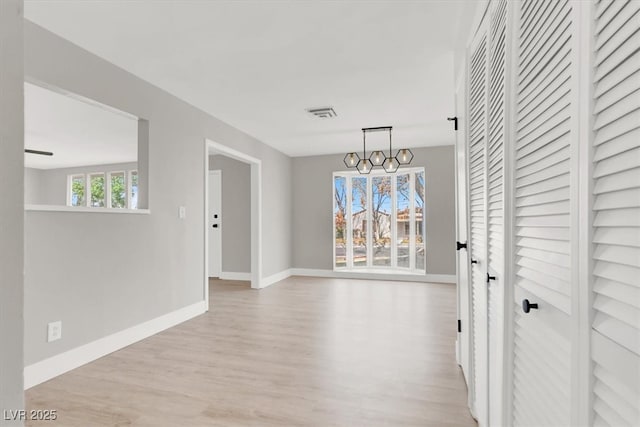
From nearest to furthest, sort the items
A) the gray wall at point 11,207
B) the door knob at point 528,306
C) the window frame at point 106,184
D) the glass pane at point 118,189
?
1. the gray wall at point 11,207
2. the door knob at point 528,306
3. the window frame at point 106,184
4. the glass pane at point 118,189

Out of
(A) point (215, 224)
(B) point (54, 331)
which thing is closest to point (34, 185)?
(A) point (215, 224)

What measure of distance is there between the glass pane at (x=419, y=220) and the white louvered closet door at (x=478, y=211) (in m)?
4.44

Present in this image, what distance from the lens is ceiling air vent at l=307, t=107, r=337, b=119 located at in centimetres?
410

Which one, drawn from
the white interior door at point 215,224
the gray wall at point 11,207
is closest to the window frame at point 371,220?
the white interior door at point 215,224

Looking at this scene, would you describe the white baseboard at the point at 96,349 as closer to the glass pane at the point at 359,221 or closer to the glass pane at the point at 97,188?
the glass pane at the point at 359,221

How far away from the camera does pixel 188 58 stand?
2867mm

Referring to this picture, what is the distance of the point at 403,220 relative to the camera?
6508 millimetres

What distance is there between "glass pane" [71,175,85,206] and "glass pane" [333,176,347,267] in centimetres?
590

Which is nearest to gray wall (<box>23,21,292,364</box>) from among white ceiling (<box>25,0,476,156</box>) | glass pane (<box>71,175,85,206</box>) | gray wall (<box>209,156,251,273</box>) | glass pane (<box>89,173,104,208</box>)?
white ceiling (<box>25,0,476,156</box>)

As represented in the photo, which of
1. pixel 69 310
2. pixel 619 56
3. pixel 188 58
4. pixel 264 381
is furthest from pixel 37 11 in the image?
pixel 619 56

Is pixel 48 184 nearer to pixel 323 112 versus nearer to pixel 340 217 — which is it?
pixel 340 217

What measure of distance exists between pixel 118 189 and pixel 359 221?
17.5 feet

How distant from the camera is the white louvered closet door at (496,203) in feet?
3.93

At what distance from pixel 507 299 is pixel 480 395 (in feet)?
2.76
